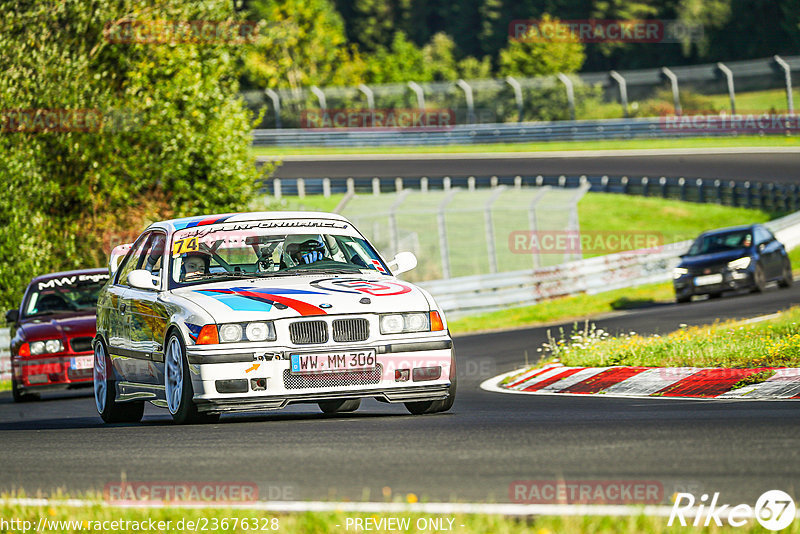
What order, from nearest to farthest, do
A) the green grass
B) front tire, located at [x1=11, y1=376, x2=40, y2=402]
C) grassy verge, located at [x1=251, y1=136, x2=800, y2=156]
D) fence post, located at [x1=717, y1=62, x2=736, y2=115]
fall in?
1. front tire, located at [x1=11, y1=376, x2=40, y2=402]
2. the green grass
3. fence post, located at [x1=717, y1=62, x2=736, y2=115]
4. grassy verge, located at [x1=251, y1=136, x2=800, y2=156]

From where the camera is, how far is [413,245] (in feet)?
98.5

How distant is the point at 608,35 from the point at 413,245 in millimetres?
65371

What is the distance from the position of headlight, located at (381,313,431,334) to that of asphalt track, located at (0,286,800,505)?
66 cm

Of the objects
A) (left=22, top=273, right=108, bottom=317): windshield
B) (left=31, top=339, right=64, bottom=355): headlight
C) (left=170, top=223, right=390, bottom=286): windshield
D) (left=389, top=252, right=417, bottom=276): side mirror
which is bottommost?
(left=31, top=339, right=64, bottom=355): headlight

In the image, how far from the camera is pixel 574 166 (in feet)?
153

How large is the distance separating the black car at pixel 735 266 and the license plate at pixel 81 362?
493 inches

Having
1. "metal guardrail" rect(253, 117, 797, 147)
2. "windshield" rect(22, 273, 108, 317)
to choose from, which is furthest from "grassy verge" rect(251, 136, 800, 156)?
"windshield" rect(22, 273, 108, 317)

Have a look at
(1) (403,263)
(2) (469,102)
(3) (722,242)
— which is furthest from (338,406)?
(2) (469,102)

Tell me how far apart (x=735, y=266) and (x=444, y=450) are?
17.7m

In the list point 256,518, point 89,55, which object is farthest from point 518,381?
point 89,55

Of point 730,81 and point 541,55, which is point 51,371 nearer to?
point 730,81

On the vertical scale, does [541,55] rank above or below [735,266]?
above

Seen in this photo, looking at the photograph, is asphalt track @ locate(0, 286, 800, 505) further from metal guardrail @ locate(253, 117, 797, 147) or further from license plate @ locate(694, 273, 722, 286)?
metal guardrail @ locate(253, 117, 797, 147)

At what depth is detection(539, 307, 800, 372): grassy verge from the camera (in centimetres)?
1131
